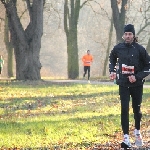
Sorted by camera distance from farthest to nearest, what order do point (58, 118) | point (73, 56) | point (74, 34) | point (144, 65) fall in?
point (73, 56)
point (74, 34)
point (58, 118)
point (144, 65)

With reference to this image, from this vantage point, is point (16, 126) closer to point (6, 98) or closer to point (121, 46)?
point (121, 46)

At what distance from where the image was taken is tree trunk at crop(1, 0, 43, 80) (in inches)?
1031

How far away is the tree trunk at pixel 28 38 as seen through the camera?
85.9 feet

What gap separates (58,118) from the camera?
40.7ft

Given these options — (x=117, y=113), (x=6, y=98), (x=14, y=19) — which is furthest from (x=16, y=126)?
(x=14, y=19)

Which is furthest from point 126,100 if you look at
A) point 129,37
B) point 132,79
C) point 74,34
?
point 74,34

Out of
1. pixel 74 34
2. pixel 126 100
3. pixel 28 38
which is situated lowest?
pixel 126 100

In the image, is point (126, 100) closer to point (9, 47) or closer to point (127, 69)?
point (127, 69)

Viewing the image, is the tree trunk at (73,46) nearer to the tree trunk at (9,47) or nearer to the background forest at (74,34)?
the background forest at (74,34)

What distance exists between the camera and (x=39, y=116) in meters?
13.0

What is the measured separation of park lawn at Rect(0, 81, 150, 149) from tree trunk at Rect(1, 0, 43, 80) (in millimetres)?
5764

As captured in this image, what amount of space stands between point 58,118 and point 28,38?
14.7 m

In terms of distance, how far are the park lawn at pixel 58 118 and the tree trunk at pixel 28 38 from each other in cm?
576

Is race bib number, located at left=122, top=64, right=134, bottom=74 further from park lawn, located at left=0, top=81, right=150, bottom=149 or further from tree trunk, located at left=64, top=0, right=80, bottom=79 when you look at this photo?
tree trunk, located at left=64, top=0, right=80, bottom=79
